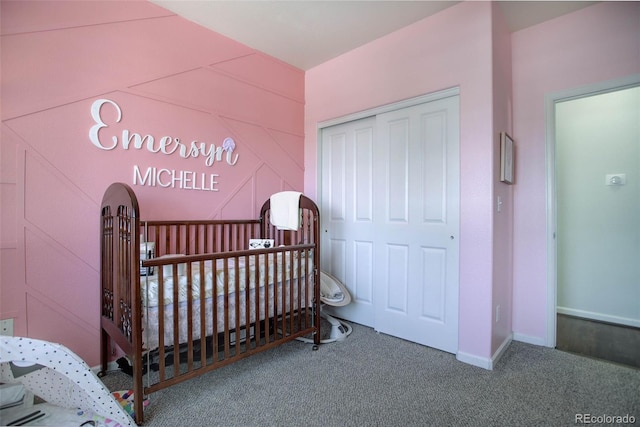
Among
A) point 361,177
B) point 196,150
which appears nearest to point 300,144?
point 361,177

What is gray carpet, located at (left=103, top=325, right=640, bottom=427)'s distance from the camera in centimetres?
144

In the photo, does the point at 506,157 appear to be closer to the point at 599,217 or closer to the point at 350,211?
the point at 350,211

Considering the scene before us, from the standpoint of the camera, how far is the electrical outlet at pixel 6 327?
1592 millimetres

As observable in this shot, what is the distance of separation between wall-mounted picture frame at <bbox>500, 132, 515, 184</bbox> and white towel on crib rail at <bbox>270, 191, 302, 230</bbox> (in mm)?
1477

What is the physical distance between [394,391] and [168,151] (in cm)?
222

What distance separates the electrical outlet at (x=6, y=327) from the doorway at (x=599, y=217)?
3.83 meters

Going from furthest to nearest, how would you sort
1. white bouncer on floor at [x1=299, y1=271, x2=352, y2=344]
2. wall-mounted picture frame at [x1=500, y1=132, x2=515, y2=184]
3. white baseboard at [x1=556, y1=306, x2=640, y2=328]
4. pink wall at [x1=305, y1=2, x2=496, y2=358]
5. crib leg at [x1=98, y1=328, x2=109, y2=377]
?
white baseboard at [x1=556, y1=306, x2=640, y2=328] < white bouncer on floor at [x1=299, y1=271, x2=352, y2=344] < wall-mounted picture frame at [x1=500, y1=132, x2=515, y2=184] < pink wall at [x1=305, y1=2, x2=496, y2=358] < crib leg at [x1=98, y1=328, x2=109, y2=377]

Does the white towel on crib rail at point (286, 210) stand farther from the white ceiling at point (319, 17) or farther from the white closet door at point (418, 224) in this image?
the white ceiling at point (319, 17)

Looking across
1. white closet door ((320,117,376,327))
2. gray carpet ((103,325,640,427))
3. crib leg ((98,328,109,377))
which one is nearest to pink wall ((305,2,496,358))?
gray carpet ((103,325,640,427))

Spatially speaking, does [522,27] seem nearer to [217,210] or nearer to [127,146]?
[217,210]

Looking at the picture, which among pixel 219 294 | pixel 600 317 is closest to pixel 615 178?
pixel 600 317

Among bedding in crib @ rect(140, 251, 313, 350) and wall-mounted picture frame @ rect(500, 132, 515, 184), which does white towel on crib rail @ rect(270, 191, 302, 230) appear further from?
wall-mounted picture frame @ rect(500, 132, 515, 184)

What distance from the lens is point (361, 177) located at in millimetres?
2770

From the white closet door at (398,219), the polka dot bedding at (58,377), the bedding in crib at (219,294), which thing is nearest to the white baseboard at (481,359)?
the white closet door at (398,219)
